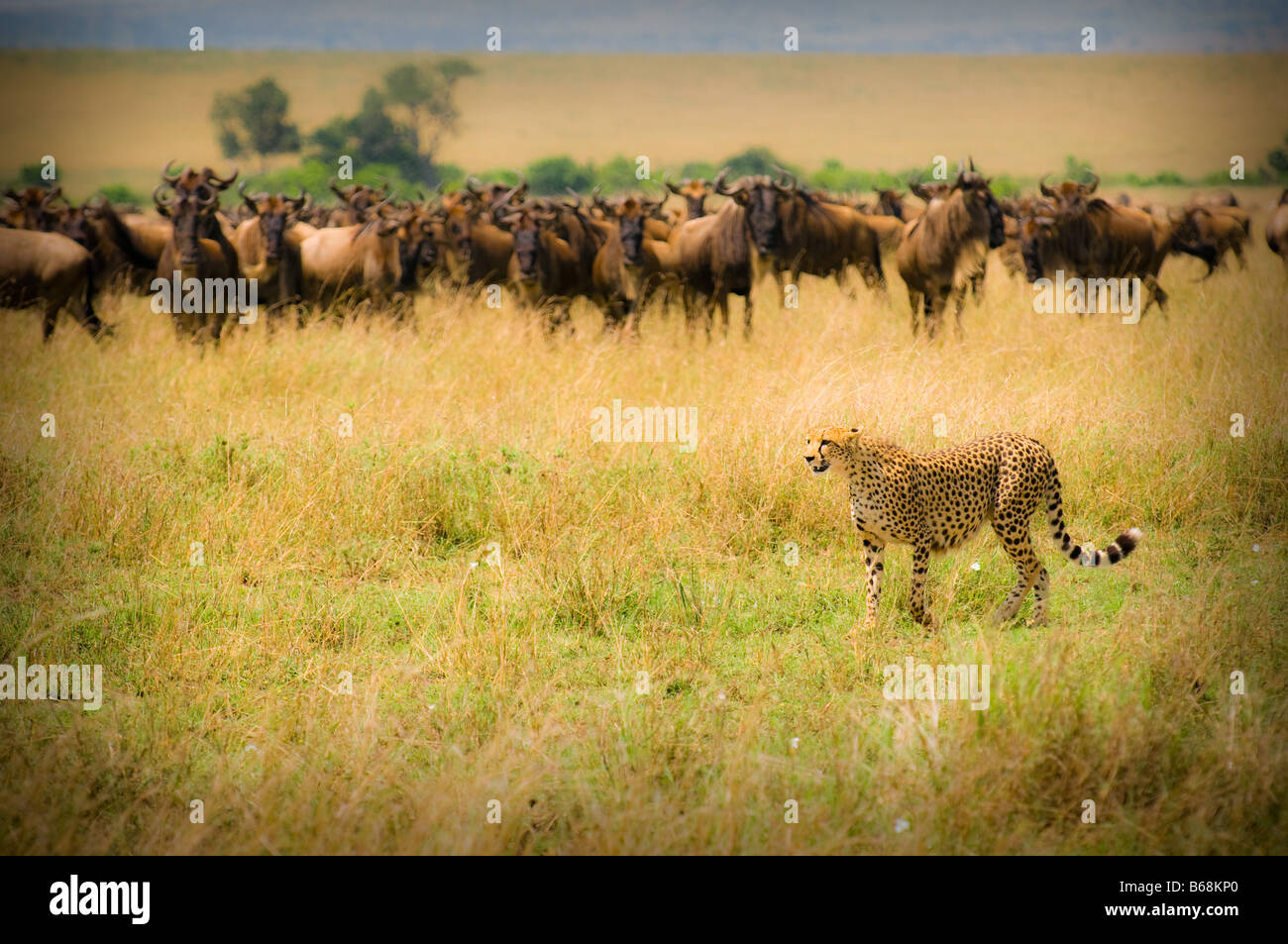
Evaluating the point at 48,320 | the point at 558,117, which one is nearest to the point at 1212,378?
the point at 48,320

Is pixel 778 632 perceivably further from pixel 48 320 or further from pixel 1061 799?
pixel 48 320

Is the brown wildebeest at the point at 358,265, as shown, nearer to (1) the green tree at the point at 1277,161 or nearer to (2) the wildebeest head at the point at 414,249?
(2) the wildebeest head at the point at 414,249

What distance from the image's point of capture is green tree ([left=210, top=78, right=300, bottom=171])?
66625 mm

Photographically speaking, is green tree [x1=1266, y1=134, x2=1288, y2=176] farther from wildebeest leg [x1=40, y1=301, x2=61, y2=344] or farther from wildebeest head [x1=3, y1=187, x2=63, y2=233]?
wildebeest leg [x1=40, y1=301, x2=61, y2=344]

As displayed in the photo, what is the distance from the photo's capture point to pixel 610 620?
570 cm

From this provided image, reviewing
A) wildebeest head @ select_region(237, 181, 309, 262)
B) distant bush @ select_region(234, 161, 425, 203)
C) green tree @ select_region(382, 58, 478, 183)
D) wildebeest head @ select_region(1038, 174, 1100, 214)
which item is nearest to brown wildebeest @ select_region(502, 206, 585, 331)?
wildebeest head @ select_region(237, 181, 309, 262)

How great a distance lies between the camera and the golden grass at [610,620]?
4000 millimetres

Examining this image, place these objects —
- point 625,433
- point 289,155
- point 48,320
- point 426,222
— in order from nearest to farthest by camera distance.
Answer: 1. point 625,433
2. point 48,320
3. point 426,222
4. point 289,155

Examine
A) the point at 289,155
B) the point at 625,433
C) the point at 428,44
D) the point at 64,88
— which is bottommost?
the point at 625,433

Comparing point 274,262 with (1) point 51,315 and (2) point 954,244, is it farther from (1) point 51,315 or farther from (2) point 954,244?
(2) point 954,244

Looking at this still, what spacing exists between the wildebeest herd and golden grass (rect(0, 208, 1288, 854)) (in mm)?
3009

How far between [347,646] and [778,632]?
1.93 metres

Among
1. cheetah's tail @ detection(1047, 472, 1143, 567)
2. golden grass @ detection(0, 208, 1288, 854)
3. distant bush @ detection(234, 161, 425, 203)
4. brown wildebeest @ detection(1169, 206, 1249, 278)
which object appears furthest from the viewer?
distant bush @ detection(234, 161, 425, 203)

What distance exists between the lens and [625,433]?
7902 millimetres
